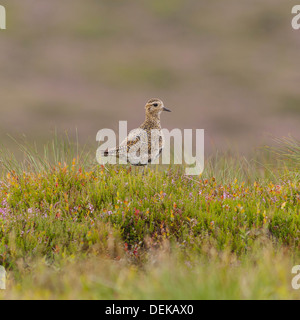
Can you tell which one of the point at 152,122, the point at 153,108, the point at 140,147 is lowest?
the point at 140,147

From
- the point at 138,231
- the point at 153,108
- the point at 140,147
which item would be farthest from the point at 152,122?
the point at 138,231

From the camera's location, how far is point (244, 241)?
607 centimetres

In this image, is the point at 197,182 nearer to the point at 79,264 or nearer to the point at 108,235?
the point at 108,235

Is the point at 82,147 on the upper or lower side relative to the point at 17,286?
upper

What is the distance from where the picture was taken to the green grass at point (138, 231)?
168 inches

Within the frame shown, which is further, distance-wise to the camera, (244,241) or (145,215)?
(145,215)

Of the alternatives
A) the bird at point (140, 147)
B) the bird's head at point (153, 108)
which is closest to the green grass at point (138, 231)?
the bird at point (140, 147)

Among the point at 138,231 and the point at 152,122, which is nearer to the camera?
the point at 138,231

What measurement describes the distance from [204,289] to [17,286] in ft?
7.30

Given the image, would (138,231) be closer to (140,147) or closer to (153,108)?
(140,147)

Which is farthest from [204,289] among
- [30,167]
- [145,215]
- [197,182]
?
[30,167]

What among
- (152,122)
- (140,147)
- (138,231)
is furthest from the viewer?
(152,122)

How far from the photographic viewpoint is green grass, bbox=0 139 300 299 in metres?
4.26

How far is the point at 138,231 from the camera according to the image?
6.50 m
